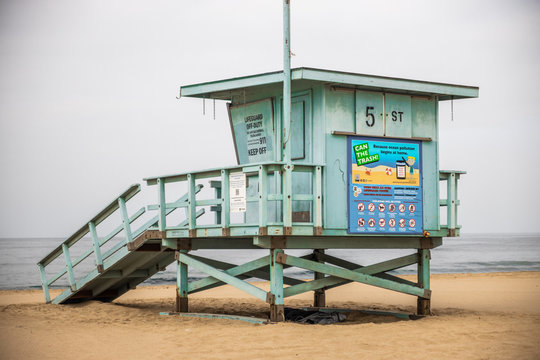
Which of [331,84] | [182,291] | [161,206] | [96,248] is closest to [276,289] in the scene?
[182,291]

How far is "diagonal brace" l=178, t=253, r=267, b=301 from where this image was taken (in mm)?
12559

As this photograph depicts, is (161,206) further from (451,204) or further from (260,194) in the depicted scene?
(451,204)

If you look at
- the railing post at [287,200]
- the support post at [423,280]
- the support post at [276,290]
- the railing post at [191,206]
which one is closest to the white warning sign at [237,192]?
the railing post at [287,200]

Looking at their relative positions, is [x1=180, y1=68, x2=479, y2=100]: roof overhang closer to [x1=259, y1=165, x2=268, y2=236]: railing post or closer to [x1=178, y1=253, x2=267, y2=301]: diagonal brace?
[x1=259, y1=165, x2=268, y2=236]: railing post

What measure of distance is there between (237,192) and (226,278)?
1666mm

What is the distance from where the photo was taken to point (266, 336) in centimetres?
1093

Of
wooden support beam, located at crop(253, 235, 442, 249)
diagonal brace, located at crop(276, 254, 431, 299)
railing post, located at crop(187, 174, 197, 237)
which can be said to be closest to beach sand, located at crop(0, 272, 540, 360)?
diagonal brace, located at crop(276, 254, 431, 299)

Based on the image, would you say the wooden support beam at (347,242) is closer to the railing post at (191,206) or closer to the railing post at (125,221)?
the railing post at (191,206)

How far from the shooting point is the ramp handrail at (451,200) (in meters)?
13.9

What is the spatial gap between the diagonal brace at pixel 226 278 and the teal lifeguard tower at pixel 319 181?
28mm

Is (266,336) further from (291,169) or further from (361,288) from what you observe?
(361,288)

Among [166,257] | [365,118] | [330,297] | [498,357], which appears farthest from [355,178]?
[330,297]

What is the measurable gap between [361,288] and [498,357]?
48.7ft

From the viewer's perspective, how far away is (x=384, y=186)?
42.6 ft
